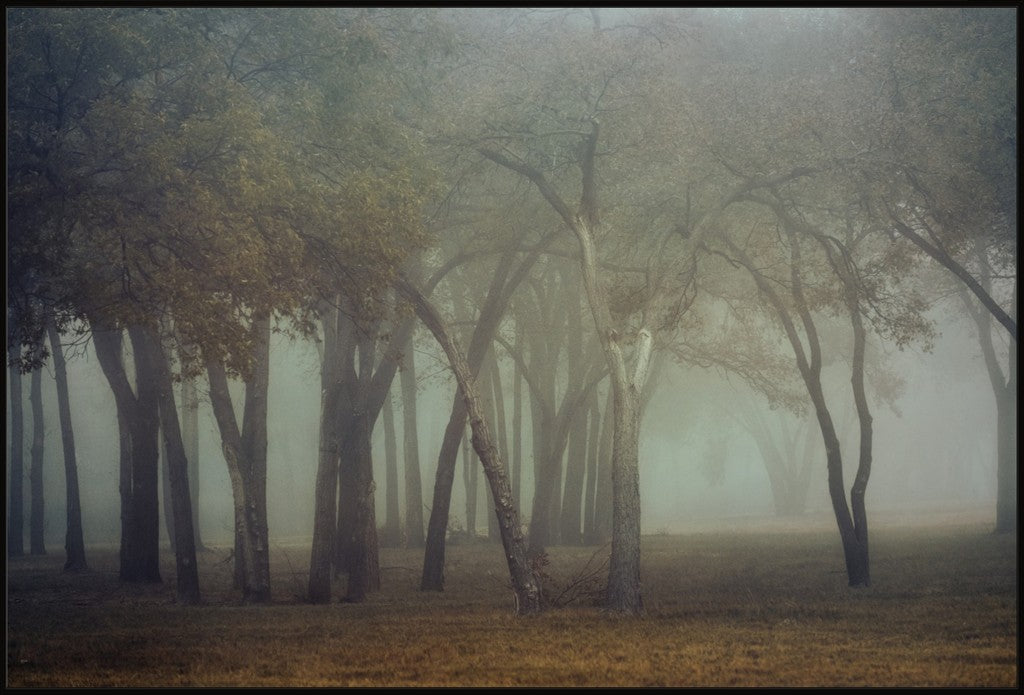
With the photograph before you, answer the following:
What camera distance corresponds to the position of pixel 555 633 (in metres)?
13.6

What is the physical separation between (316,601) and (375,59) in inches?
357

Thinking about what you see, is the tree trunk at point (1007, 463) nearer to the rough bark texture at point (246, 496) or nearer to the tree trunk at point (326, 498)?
the tree trunk at point (326, 498)

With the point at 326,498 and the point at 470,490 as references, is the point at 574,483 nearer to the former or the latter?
the point at 470,490

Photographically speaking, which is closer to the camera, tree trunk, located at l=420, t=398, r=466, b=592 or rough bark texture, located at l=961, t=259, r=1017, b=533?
tree trunk, located at l=420, t=398, r=466, b=592

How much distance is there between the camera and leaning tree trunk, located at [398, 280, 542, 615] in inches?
607

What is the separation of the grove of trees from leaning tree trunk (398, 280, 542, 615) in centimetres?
5

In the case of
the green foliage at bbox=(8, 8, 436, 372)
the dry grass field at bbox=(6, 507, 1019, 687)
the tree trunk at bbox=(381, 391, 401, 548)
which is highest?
the green foliage at bbox=(8, 8, 436, 372)

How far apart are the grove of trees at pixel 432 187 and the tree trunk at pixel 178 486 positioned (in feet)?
0.19

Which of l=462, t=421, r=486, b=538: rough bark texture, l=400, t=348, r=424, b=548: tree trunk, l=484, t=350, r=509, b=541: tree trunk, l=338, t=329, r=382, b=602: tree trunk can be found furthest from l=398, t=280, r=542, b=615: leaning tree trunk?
l=462, t=421, r=486, b=538: rough bark texture

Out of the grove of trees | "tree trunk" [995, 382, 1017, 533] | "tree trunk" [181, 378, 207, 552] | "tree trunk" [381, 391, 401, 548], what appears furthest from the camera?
"tree trunk" [181, 378, 207, 552]

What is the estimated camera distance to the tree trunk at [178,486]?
1839 centimetres

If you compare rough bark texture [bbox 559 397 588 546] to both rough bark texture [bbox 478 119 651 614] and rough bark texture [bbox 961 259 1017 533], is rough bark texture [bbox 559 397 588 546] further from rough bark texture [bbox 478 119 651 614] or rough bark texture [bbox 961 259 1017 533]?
rough bark texture [bbox 478 119 651 614]

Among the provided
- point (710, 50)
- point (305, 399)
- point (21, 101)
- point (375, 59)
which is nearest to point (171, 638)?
point (21, 101)

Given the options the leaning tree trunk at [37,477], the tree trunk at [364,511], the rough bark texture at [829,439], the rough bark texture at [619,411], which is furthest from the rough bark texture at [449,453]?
the leaning tree trunk at [37,477]
